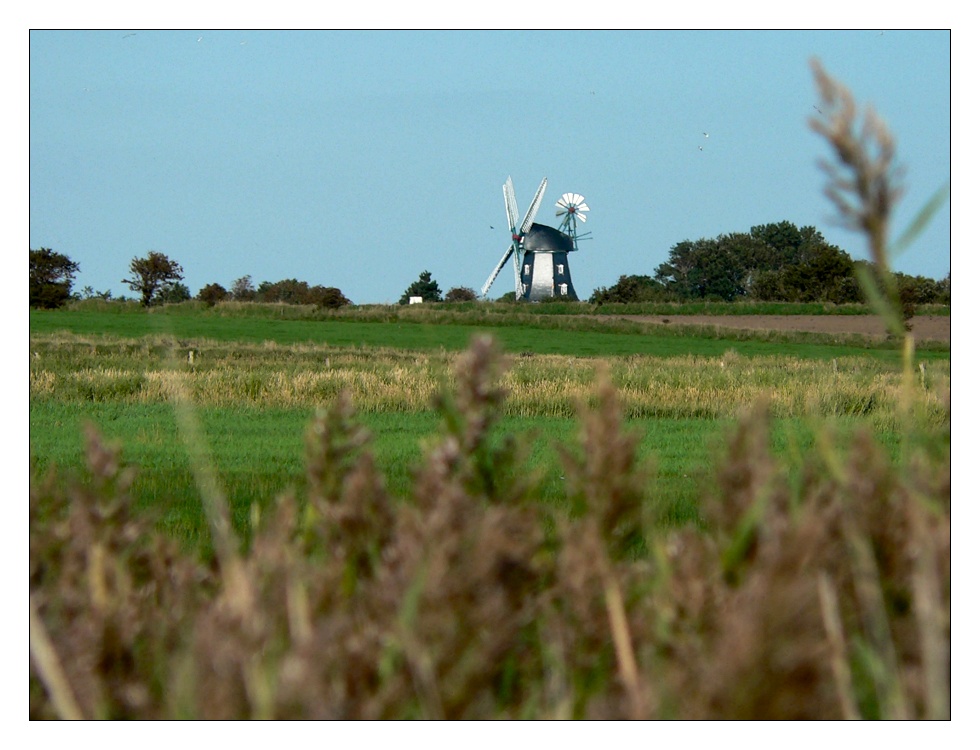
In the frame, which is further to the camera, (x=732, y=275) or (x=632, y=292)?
(x=632, y=292)

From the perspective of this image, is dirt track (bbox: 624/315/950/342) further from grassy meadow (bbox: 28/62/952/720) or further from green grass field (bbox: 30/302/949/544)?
grassy meadow (bbox: 28/62/952/720)

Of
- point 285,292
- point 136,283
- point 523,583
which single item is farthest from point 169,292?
point 285,292

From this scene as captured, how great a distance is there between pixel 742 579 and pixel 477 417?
43 cm

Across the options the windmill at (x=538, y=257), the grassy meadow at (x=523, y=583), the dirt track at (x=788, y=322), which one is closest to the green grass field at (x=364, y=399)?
the grassy meadow at (x=523, y=583)

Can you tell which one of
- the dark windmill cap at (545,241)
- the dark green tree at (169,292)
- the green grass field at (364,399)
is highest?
the dark windmill cap at (545,241)

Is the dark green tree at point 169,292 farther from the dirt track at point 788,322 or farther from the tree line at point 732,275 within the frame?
the dirt track at point 788,322

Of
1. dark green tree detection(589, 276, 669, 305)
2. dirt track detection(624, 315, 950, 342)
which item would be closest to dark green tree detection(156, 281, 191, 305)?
dirt track detection(624, 315, 950, 342)

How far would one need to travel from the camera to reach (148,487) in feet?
30.2

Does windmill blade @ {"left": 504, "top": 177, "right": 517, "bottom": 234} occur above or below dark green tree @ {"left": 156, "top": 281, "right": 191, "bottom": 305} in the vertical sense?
above

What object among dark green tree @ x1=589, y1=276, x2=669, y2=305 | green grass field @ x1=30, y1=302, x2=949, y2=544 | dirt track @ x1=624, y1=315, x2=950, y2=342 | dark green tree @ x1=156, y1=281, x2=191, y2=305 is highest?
dark green tree @ x1=589, y1=276, x2=669, y2=305

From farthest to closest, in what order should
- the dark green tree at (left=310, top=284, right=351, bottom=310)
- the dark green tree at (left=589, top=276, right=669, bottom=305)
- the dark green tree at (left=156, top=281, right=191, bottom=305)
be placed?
the dark green tree at (left=589, top=276, right=669, bottom=305) < the dark green tree at (left=310, top=284, right=351, bottom=310) < the dark green tree at (left=156, top=281, right=191, bottom=305)

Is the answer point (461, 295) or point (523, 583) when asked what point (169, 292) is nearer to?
point (523, 583)

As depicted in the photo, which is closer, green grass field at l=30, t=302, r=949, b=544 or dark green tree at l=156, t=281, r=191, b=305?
dark green tree at l=156, t=281, r=191, b=305
